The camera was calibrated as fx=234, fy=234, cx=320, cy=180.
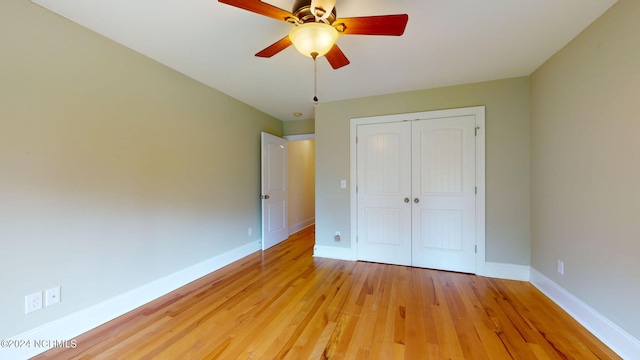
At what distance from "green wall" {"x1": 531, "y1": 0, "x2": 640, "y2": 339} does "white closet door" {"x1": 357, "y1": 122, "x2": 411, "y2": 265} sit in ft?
4.53

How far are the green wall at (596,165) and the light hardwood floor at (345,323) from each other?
1.33 ft

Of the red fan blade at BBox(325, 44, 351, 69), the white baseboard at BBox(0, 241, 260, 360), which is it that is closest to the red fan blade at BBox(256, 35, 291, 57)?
the red fan blade at BBox(325, 44, 351, 69)

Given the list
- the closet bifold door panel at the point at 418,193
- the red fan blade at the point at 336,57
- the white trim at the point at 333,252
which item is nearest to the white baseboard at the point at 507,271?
the closet bifold door panel at the point at 418,193

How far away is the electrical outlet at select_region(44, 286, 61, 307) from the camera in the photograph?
5.43ft

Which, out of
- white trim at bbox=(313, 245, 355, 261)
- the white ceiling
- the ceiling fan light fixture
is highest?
the white ceiling

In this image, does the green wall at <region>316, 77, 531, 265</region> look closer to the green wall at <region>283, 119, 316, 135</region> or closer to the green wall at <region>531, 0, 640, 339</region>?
the green wall at <region>531, 0, 640, 339</region>

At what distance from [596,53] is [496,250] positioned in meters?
2.09

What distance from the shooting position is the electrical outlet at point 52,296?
1.66m

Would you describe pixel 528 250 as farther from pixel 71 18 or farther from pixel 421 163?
pixel 71 18

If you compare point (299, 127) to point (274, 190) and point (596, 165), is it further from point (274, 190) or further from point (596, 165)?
point (596, 165)

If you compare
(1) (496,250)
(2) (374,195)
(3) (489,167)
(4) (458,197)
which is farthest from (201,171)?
(1) (496,250)

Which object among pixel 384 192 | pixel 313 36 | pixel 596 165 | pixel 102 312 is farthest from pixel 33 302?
pixel 596 165

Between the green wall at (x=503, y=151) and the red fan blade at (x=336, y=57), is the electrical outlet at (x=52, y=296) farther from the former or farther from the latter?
the green wall at (x=503, y=151)

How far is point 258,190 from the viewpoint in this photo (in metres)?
4.00
